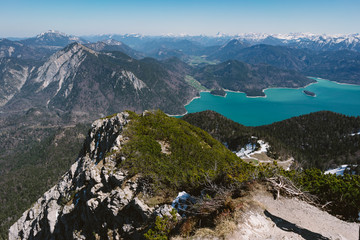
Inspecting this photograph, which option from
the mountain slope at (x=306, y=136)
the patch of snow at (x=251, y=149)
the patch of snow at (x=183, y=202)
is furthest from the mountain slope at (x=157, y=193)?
the mountain slope at (x=306, y=136)

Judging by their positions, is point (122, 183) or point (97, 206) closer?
point (97, 206)

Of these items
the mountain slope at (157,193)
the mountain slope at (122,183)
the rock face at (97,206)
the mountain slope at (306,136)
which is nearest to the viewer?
the mountain slope at (157,193)

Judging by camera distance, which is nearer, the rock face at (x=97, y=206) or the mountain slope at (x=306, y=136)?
the rock face at (x=97, y=206)

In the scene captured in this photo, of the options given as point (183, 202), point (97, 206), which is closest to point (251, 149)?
point (97, 206)

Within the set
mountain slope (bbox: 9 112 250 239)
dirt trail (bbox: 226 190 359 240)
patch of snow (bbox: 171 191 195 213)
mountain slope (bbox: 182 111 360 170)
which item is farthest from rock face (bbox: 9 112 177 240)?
mountain slope (bbox: 182 111 360 170)

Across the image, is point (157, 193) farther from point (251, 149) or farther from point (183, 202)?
point (251, 149)

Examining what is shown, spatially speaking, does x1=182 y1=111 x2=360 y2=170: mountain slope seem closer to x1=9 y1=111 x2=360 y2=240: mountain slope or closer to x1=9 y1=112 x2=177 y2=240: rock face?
x1=9 y1=111 x2=360 y2=240: mountain slope

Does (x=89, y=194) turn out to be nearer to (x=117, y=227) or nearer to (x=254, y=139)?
(x=117, y=227)

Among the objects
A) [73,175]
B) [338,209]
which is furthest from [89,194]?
[338,209]

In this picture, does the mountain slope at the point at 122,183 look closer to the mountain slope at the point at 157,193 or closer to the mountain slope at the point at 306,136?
the mountain slope at the point at 157,193

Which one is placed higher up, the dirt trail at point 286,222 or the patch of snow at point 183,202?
the dirt trail at point 286,222
